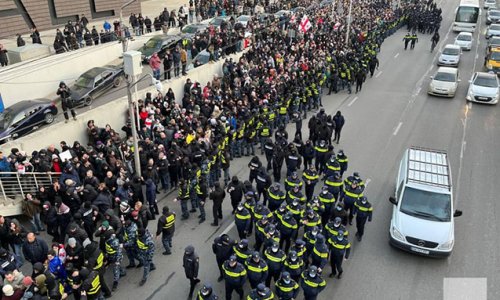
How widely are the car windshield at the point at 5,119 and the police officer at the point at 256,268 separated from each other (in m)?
9.81

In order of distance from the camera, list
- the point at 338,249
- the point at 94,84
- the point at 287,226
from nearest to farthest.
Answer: the point at 338,249
the point at 287,226
the point at 94,84

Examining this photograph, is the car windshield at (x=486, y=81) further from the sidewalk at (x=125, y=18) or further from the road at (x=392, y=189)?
the sidewalk at (x=125, y=18)

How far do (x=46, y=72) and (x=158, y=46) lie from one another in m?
5.73

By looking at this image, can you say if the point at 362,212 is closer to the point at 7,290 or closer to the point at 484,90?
the point at 7,290

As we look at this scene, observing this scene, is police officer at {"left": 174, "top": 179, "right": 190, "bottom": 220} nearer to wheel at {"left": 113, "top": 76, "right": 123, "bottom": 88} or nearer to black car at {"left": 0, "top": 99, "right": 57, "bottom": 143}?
black car at {"left": 0, "top": 99, "right": 57, "bottom": 143}

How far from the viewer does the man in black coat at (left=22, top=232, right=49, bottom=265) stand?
9.55 metres

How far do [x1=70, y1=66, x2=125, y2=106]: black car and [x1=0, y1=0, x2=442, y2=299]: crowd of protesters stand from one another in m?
2.47

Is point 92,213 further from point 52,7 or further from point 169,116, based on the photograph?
point 52,7

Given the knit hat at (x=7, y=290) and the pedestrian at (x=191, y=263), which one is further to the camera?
the pedestrian at (x=191, y=263)

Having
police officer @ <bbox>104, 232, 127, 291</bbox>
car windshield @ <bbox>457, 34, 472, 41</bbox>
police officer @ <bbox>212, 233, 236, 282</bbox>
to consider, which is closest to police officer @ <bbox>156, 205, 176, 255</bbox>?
police officer @ <bbox>104, 232, 127, 291</bbox>

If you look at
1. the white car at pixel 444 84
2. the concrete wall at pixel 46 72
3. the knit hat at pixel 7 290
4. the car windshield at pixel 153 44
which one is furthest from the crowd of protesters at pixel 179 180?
the white car at pixel 444 84

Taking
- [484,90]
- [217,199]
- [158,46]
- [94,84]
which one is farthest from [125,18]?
[484,90]

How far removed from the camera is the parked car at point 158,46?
22194mm

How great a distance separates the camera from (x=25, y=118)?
14922mm
